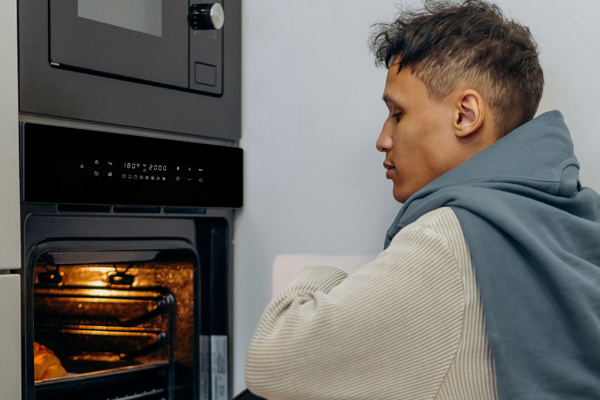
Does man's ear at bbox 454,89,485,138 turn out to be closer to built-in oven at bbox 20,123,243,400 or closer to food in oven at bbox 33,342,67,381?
built-in oven at bbox 20,123,243,400

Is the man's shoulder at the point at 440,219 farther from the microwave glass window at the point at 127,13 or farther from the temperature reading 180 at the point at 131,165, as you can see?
the microwave glass window at the point at 127,13

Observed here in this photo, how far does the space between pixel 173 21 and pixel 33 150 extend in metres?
0.38

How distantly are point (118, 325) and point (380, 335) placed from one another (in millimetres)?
698

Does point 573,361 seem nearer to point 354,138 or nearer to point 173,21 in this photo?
point 354,138

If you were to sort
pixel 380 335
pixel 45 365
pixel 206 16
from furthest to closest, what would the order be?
pixel 206 16, pixel 45 365, pixel 380 335

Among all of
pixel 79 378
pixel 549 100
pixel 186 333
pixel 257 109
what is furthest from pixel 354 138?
pixel 79 378

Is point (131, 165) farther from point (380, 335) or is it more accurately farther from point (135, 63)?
point (380, 335)

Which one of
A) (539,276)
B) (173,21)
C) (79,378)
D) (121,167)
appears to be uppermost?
(173,21)

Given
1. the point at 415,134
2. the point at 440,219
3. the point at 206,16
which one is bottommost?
the point at 440,219

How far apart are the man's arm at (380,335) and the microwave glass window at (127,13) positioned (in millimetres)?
649

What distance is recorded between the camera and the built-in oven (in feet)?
2.91

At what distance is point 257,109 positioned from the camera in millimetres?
1202

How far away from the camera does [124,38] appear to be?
99 centimetres

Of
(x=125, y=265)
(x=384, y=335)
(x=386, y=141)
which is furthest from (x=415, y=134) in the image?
(x=125, y=265)
